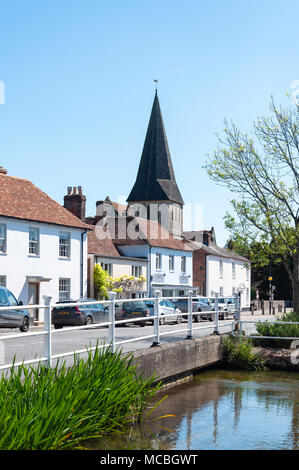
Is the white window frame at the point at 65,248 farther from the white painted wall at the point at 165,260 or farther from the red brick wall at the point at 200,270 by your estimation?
the red brick wall at the point at 200,270

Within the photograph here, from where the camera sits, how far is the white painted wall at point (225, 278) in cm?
6234

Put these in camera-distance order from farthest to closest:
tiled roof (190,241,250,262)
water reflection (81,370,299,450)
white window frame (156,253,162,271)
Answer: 1. tiled roof (190,241,250,262)
2. white window frame (156,253,162,271)
3. water reflection (81,370,299,450)

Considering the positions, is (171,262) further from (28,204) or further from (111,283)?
(28,204)

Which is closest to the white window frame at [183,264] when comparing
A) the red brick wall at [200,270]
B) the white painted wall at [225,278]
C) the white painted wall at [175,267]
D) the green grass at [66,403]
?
the white painted wall at [175,267]

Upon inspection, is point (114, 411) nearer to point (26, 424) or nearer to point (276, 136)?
point (26, 424)

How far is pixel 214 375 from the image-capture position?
1485 cm

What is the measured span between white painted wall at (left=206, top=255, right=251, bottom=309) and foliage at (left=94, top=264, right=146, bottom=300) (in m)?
13.3

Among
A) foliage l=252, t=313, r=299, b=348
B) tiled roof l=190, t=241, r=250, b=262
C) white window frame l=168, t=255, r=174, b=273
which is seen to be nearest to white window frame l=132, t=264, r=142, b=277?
white window frame l=168, t=255, r=174, b=273

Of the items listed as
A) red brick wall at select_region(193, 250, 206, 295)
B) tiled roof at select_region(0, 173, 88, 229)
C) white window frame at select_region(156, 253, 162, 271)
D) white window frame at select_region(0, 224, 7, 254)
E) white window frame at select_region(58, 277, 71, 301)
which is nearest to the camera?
white window frame at select_region(0, 224, 7, 254)

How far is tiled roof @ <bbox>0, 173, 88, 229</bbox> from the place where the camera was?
34384mm

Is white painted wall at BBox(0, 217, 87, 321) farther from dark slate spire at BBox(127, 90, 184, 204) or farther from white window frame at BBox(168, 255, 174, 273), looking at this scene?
dark slate spire at BBox(127, 90, 184, 204)

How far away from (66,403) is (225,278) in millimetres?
60533

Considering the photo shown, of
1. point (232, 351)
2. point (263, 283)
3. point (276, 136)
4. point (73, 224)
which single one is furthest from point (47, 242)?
point (263, 283)

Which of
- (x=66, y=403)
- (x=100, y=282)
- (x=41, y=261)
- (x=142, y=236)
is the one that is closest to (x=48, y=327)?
(x=66, y=403)
